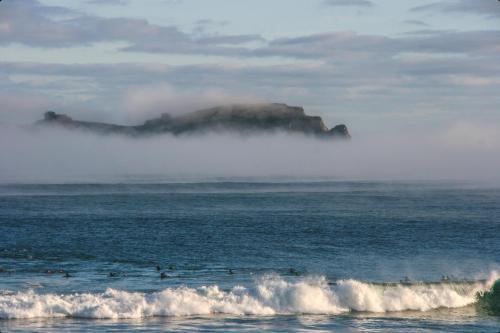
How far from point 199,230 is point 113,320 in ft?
184

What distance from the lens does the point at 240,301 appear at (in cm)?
5556

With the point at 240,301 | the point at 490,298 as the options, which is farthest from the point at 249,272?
the point at 490,298

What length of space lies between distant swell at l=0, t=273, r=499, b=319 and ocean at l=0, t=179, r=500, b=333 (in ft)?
0.33

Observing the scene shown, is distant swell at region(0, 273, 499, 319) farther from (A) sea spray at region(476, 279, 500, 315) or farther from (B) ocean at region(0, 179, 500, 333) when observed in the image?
(A) sea spray at region(476, 279, 500, 315)

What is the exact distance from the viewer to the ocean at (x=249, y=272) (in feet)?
170

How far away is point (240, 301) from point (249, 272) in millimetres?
13825

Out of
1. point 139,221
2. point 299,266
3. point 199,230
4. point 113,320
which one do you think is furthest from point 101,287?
point 139,221

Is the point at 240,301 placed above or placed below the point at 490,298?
above

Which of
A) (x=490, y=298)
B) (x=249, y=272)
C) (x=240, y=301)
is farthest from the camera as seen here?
(x=249, y=272)

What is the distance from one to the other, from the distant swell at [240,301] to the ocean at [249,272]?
0.10m

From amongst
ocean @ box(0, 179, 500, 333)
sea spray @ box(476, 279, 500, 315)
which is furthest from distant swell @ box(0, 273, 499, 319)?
sea spray @ box(476, 279, 500, 315)

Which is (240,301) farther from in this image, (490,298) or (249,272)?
(490,298)

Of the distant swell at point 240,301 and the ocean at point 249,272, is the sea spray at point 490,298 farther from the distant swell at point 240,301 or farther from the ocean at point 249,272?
the distant swell at point 240,301

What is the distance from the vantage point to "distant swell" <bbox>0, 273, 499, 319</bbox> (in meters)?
52.2
